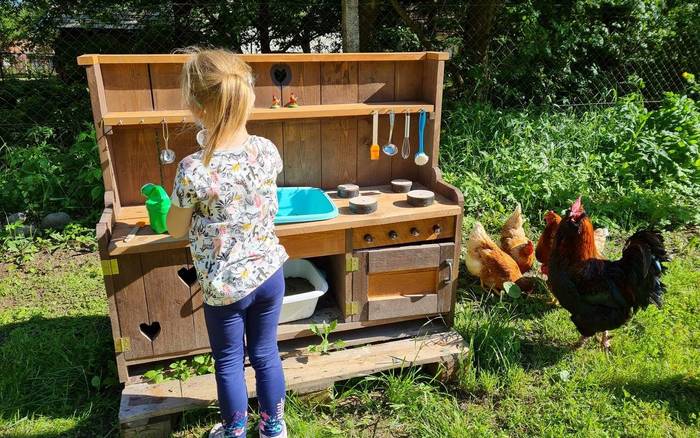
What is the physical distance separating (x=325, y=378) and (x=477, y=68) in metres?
4.81

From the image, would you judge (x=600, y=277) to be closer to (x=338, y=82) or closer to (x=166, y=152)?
(x=338, y=82)

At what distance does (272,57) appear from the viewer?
9.23 feet

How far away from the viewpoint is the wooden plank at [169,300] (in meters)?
2.48

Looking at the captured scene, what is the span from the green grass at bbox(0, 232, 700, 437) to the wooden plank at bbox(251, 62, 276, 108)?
1.57 m

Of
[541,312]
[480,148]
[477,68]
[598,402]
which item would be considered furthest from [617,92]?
[598,402]

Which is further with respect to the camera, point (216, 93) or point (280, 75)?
point (280, 75)

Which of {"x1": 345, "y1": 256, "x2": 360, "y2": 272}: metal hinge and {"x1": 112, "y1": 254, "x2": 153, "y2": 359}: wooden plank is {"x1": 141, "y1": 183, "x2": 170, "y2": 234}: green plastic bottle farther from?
{"x1": 345, "y1": 256, "x2": 360, "y2": 272}: metal hinge

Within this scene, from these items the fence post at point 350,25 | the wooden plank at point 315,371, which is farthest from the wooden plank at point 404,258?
the fence post at point 350,25

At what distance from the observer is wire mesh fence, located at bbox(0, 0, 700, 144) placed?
17.8 feet

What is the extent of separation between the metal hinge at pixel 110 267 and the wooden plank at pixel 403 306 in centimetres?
127

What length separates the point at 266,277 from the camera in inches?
83.0

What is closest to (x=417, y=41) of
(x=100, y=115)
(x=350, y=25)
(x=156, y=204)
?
A: (x=350, y=25)

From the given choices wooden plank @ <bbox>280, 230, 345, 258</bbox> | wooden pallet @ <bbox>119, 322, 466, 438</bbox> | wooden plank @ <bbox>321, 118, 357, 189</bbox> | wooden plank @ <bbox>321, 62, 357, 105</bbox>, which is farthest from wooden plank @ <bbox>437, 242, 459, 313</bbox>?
wooden plank @ <bbox>321, 62, 357, 105</bbox>

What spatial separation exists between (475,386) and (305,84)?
72.9 inches
